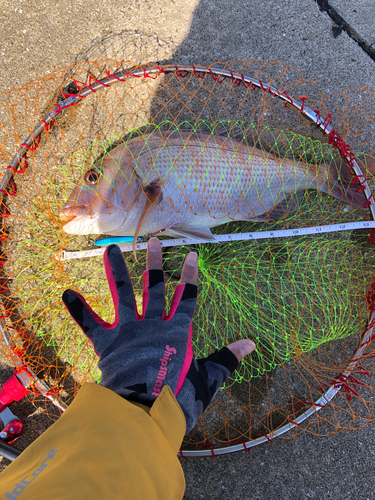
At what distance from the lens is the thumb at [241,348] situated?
6.37 ft

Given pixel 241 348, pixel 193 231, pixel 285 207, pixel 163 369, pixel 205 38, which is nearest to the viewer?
pixel 163 369

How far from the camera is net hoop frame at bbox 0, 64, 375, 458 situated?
2018mm

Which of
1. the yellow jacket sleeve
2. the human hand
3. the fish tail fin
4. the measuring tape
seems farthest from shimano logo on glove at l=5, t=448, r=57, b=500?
the fish tail fin

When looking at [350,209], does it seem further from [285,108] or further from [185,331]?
[185,331]


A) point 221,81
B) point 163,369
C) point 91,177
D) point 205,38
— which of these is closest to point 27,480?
point 163,369

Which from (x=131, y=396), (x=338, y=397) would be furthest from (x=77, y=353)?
(x=338, y=397)

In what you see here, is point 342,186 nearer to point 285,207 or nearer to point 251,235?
point 285,207

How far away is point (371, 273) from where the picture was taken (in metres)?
2.23

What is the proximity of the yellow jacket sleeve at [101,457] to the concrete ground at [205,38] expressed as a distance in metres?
1.36

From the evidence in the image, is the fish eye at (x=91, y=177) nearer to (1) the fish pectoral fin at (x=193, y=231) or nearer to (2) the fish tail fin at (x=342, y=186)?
(1) the fish pectoral fin at (x=193, y=231)

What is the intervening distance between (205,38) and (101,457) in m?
2.82

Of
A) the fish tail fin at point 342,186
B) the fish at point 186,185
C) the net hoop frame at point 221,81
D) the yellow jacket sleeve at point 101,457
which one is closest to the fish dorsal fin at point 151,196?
the fish at point 186,185

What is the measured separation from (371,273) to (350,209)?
518 millimetres

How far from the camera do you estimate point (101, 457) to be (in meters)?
0.97
